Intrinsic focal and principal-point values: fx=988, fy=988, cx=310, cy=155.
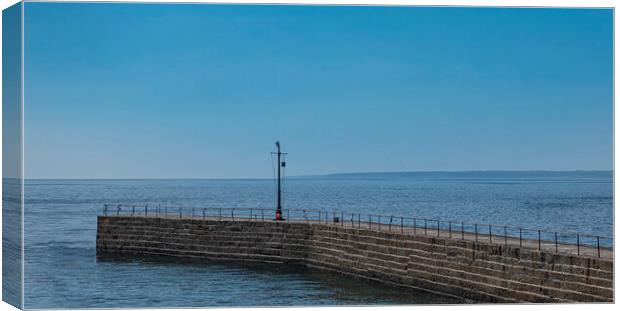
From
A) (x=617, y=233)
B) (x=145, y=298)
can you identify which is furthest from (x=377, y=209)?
(x=617, y=233)

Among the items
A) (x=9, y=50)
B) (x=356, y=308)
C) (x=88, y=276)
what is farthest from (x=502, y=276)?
(x=88, y=276)

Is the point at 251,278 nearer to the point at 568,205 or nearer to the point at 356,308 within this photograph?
the point at 356,308

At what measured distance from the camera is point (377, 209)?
121m

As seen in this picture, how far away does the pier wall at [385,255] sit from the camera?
2825 centimetres

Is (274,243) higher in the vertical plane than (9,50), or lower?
lower

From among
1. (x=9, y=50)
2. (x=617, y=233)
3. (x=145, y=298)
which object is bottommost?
(x=145, y=298)

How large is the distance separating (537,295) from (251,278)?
44.7ft

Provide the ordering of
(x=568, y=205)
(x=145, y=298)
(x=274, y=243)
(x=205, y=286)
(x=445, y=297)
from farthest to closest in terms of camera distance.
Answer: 1. (x=568, y=205)
2. (x=274, y=243)
3. (x=205, y=286)
4. (x=145, y=298)
5. (x=445, y=297)

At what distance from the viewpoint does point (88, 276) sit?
4269 centimetres

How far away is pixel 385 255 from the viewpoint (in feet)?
118

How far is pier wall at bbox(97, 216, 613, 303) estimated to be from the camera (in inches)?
1112

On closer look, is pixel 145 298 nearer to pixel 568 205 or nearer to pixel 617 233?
pixel 617 233

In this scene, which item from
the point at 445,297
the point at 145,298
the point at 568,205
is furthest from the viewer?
the point at 568,205

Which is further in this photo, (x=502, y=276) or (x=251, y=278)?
(x=251, y=278)
